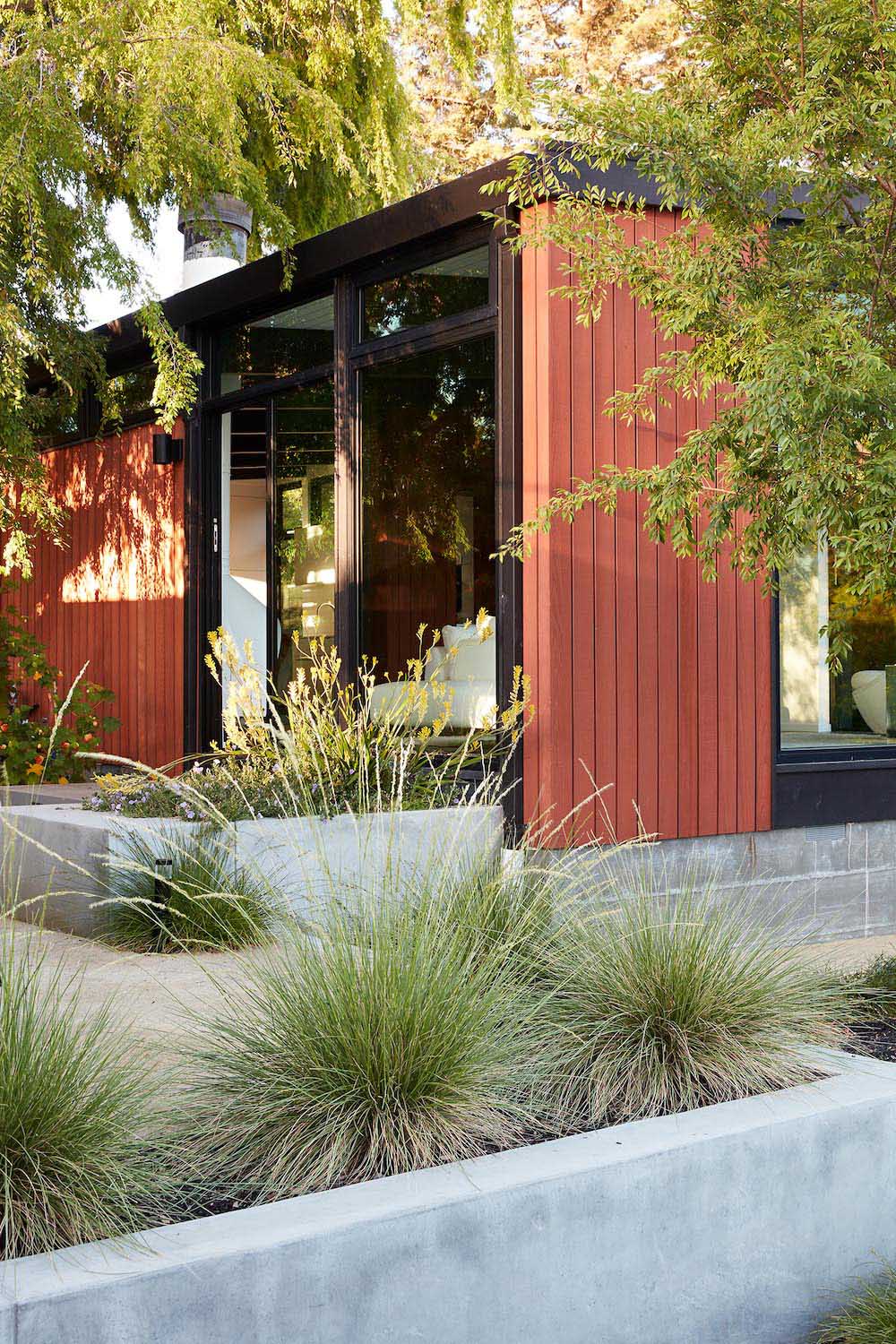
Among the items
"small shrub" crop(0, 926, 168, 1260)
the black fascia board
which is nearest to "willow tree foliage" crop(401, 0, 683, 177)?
the black fascia board

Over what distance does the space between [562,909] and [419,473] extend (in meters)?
3.42

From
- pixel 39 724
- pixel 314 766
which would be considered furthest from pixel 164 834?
pixel 39 724

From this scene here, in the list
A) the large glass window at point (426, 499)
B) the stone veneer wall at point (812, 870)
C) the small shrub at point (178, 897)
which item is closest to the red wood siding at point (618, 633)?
the stone veneer wall at point (812, 870)

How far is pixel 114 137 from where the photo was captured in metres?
8.50

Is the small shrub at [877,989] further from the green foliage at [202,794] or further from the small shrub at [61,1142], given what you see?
the green foliage at [202,794]

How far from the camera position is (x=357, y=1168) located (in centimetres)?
248

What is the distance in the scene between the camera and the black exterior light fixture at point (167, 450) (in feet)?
26.6

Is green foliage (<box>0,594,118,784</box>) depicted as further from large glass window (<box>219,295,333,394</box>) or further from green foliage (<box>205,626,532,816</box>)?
green foliage (<box>205,626,532,816</box>)

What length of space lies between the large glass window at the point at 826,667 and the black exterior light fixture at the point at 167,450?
381 centimetres

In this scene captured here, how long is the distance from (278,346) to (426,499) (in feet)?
4.83

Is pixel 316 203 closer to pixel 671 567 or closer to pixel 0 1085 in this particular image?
pixel 671 567

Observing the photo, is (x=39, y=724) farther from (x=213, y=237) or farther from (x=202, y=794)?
(x=202, y=794)

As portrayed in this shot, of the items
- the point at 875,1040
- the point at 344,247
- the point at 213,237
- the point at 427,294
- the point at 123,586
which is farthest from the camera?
the point at 123,586

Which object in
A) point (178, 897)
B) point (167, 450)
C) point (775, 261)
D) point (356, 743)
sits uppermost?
point (167, 450)
